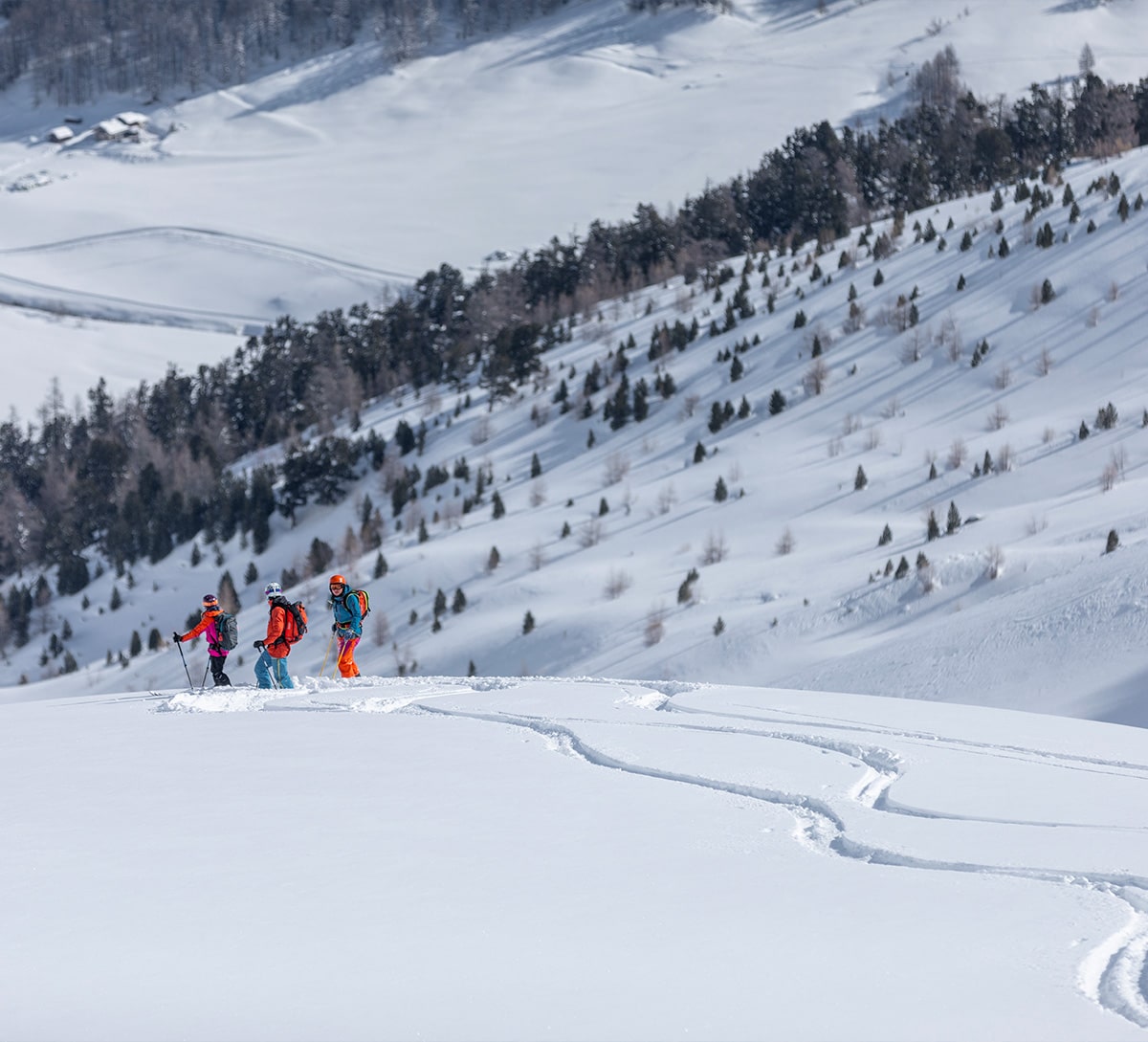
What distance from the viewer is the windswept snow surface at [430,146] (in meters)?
78.1

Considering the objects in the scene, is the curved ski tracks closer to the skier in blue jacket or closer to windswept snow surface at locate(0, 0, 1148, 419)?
the skier in blue jacket

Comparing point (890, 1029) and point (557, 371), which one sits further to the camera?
point (557, 371)

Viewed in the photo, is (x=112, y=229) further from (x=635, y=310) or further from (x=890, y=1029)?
(x=890, y=1029)

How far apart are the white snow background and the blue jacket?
652 millimetres

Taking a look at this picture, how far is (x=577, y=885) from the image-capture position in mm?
5711

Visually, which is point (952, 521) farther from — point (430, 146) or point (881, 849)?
point (430, 146)

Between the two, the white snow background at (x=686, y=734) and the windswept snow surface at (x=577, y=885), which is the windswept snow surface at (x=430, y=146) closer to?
the white snow background at (x=686, y=734)

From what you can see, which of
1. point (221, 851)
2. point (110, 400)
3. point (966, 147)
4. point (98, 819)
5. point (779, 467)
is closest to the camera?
point (221, 851)

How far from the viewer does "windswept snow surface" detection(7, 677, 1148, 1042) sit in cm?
436

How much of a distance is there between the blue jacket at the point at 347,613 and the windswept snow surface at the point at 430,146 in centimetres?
5120

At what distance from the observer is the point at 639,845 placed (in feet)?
20.8

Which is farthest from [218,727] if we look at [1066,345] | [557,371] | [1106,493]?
[557,371]

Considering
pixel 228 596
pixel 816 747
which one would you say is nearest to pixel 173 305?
pixel 228 596

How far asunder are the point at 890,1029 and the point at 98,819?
4454 mm
